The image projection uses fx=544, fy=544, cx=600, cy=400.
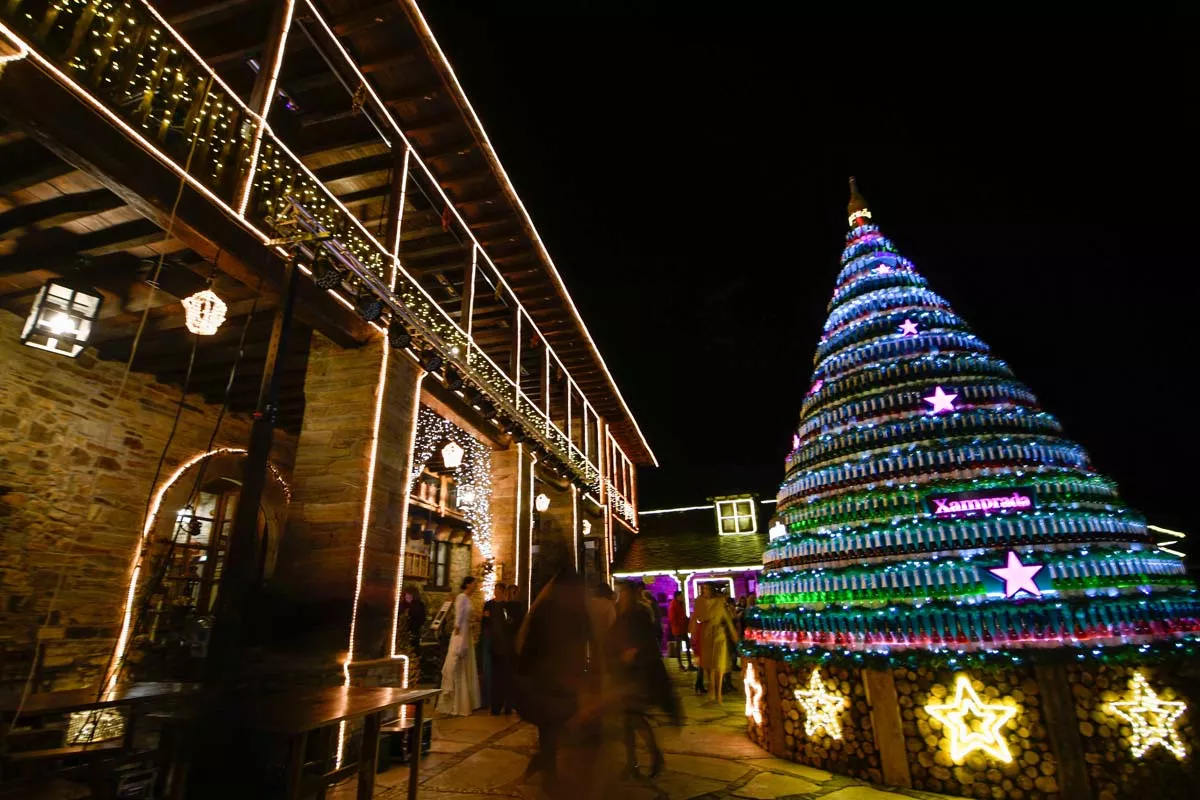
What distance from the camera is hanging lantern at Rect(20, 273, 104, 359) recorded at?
5605mm

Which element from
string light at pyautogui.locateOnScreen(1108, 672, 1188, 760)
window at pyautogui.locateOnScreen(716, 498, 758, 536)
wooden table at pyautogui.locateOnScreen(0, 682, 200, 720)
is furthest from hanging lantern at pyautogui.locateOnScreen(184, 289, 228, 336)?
window at pyautogui.locateOnScreen(716, 498, 758, 536)

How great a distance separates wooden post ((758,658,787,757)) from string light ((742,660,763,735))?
191mm

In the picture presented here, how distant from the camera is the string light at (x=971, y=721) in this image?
4.08 m

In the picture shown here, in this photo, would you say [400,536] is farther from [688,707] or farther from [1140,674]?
[1140,674]

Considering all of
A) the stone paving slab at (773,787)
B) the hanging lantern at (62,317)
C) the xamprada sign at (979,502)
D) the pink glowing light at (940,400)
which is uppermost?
the hanging lantern at (62,317)

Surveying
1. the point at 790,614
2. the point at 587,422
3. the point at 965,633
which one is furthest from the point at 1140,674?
the point at 587,422

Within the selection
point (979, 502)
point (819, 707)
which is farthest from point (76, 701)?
point (979, 502)

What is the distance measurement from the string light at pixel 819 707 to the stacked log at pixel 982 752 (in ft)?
1.73

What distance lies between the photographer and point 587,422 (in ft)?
57.0

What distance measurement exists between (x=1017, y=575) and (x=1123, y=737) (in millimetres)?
1164

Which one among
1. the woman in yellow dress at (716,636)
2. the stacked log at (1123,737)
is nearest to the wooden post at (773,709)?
the stacked log at (1123,737)

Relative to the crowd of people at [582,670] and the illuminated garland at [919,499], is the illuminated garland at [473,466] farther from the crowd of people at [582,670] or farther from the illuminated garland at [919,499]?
the illuminated garland at [919,499]

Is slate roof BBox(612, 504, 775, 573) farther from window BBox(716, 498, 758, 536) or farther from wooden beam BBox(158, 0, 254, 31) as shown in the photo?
wooden beam BBox(158, 0, 254, 31)

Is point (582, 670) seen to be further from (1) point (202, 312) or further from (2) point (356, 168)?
(2) point (356, 168)
